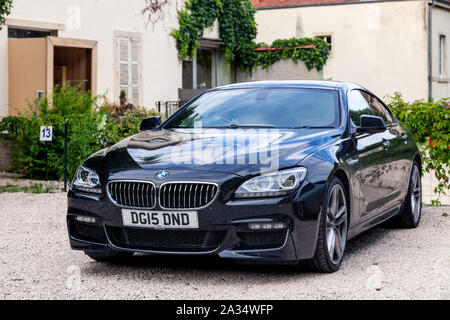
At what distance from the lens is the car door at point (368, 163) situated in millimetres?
6949

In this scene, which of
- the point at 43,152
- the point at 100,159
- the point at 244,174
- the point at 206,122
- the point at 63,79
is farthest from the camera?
the point at 63,79

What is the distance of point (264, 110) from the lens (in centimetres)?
716

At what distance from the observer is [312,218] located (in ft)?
19.2

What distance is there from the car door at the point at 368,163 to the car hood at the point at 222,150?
1.21 feet

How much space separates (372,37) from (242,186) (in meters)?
26.6

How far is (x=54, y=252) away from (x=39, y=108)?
286 inches

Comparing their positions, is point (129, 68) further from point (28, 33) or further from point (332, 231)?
point (332, 231)

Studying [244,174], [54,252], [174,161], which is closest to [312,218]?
[244,174]

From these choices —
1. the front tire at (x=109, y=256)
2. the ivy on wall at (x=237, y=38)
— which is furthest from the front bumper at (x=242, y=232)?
the ivy on wall at (x=237, y=38)

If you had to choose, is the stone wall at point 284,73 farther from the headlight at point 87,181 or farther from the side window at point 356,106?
the headlight at point 87,181

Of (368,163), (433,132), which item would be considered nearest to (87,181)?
(368,163)

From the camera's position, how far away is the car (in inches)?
227

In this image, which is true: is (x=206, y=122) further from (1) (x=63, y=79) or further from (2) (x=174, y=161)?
(1) (x=63, y=79)

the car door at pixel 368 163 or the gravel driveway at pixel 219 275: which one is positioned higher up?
the car door at pixel 368 163
